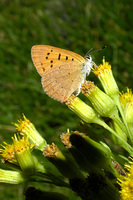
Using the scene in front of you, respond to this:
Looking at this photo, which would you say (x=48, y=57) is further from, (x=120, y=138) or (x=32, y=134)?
(x=120, y=138)

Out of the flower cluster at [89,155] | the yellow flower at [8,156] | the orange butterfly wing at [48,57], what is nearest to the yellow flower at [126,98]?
the flower cluster at [89,155]

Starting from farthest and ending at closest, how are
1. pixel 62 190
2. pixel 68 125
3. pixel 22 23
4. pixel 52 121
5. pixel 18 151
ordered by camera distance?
pixel 22 23
pixel 52 121
pixel 68 125
pixel 62 190
pixel 18 151

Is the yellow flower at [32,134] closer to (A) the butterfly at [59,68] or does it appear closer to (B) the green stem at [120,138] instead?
(A) the butterfly at [59,68]

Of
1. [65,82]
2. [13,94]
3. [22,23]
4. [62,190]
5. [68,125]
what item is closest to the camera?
[65,82]

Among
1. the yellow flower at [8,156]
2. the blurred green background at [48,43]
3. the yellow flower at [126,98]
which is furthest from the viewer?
the blurred green background at [48,43]

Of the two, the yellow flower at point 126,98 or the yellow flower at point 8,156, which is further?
the yellow flower at point 126,98

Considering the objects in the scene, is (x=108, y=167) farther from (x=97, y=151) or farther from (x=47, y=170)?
(x=47, y=170)

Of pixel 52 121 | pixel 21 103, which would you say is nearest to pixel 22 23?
pixel 21 103

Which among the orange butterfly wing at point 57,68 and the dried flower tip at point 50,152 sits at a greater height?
the orange butterfly wing at point 57,68
